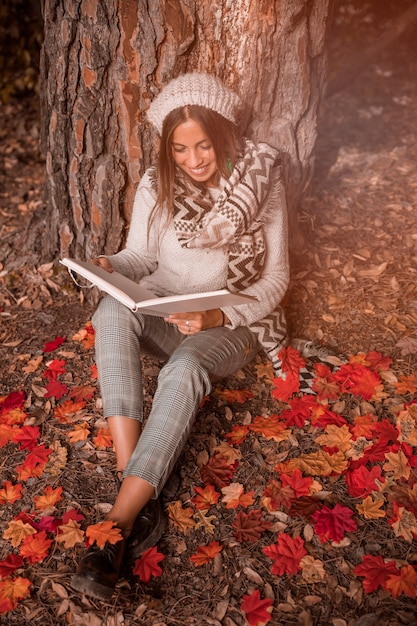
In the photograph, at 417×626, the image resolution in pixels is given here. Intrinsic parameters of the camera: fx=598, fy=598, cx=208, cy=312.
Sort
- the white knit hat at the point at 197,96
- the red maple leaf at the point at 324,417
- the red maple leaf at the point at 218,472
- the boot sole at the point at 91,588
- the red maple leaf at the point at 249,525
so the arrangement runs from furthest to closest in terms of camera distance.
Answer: the red maple leaf at the point at 324,417 → the red maple leaf at the point at 218,472 → the white knit hat at the point at 197,96 → the red maple leaf at the point at 249,525 → the boot sole at the point at 91,588

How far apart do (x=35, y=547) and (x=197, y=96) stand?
1.97m

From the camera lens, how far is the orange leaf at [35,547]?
2.36 metres

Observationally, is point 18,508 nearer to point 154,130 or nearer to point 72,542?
point 72,542

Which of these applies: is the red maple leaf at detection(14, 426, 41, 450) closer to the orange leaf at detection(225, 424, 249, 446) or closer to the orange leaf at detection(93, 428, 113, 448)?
the orange leaf at detection(93, 428, 113, 448)

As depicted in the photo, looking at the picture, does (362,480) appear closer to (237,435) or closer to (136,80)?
(237,435)

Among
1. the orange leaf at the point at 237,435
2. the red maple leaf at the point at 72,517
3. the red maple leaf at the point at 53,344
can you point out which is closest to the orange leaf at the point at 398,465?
the orange leaf at the point at 237,435

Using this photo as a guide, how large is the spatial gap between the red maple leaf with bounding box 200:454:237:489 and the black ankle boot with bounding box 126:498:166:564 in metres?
0.29

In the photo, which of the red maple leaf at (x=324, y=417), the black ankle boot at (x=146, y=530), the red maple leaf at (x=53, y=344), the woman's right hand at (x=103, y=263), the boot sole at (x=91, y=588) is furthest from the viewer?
the red maple leaf at (x=53, y=344)

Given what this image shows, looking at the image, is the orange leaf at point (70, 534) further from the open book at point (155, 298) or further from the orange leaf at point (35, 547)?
the open book at point (155, 298)

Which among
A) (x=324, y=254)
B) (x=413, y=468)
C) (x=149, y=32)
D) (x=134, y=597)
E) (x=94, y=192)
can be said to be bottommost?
(x=134, y=597)

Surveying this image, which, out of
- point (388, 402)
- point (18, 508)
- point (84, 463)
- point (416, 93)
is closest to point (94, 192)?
point (84, 463)

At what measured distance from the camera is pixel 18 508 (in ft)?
8.54

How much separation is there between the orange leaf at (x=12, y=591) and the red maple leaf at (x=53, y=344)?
1.43 meters

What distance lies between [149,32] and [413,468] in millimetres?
2389
